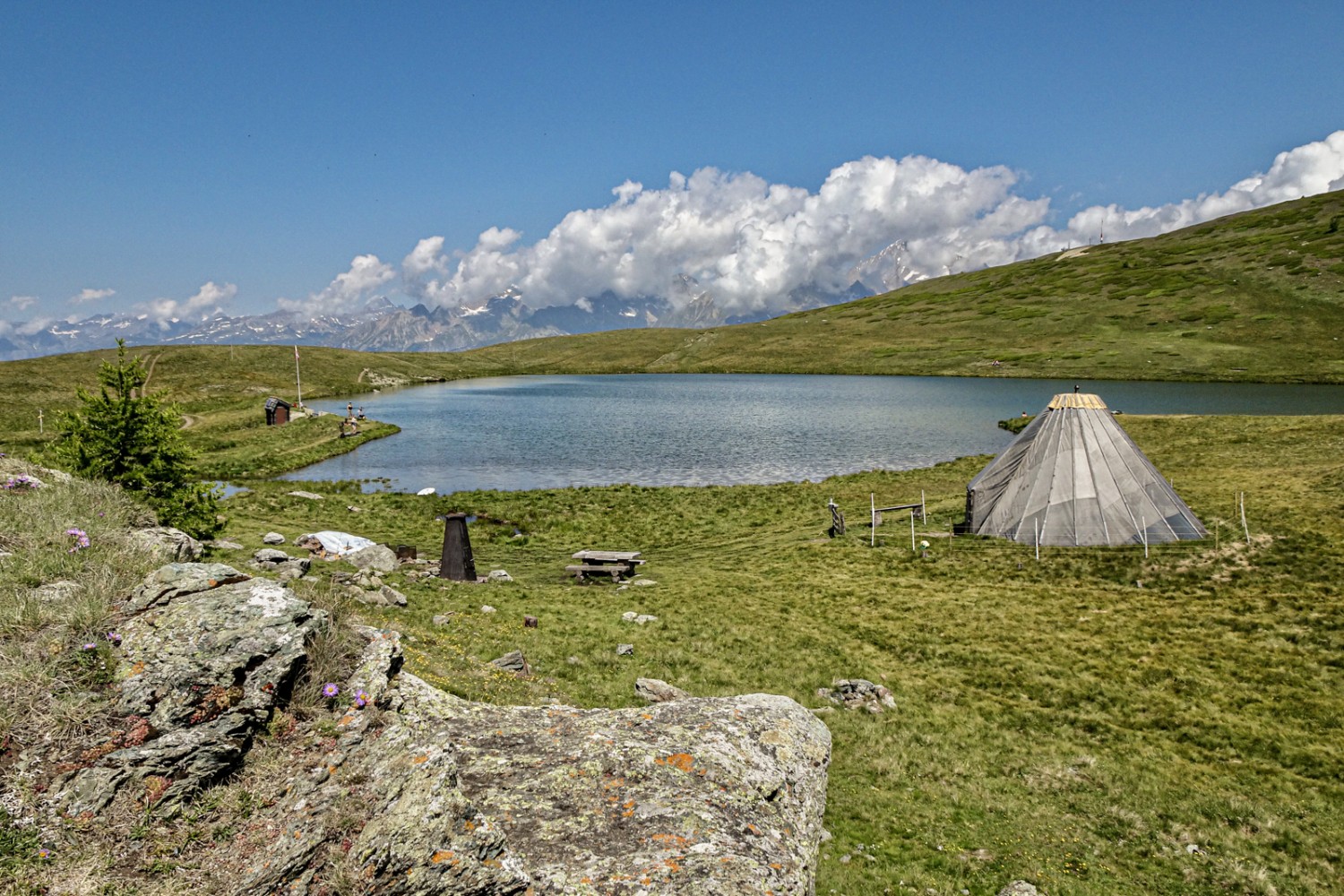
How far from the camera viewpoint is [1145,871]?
12047mm

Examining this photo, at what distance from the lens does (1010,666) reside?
2061 cm

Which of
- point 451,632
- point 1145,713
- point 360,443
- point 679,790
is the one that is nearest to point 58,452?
point 451,632

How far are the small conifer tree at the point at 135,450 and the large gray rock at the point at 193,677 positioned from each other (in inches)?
539

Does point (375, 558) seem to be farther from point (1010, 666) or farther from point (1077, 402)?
point (1077, 402)

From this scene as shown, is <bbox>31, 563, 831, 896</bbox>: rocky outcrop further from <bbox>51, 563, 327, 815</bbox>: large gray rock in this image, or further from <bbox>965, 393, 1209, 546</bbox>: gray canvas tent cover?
<bbox>965, 393, 1209, 546</bbox>: gray canvas tent cover

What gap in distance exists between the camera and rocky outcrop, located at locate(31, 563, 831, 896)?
21.5 ft

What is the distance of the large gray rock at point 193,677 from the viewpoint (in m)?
7.11

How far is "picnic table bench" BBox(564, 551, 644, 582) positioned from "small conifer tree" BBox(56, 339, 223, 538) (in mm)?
13542

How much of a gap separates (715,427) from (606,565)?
61190mm

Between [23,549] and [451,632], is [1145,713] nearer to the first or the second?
[451,632]

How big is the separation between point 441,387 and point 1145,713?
184911mm

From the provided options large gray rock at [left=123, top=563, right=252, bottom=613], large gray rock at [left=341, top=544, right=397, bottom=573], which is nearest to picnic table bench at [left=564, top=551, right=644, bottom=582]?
large gray rock at [left=341, top=544, right=397, bottom=573]

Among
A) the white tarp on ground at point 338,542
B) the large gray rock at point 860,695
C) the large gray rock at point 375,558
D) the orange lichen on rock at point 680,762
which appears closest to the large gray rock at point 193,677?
the orange lichen on rock at point 680,762

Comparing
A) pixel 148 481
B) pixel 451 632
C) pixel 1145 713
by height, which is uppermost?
pixel 148 481
